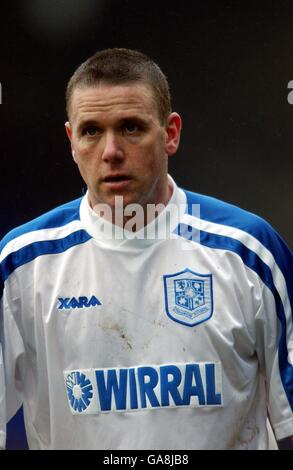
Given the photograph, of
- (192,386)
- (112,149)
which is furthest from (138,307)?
(112,149)

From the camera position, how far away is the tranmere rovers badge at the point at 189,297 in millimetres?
3361

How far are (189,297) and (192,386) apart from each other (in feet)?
0.96

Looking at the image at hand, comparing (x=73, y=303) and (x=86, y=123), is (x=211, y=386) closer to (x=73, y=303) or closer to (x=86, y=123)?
(x=73, y=303)

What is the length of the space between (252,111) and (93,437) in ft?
7.91

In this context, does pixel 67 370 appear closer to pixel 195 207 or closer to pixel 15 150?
pixel 195 207

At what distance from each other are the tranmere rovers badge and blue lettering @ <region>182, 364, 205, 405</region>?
0.48 feet

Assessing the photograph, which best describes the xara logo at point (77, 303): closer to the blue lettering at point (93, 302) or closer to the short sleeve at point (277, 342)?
the blue lettering at point (93, 302)

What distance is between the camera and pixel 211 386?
10.8 feet

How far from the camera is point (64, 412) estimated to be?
11.1 feet

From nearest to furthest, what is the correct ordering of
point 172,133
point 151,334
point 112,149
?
point 112,149 < point 151,334 < point 172,133

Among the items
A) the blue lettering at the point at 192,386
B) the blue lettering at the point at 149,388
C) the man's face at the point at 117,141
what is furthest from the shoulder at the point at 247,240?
the blue lettering at the point at 149,388

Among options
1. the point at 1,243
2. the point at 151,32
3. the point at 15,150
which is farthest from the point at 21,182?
the point at 1,243

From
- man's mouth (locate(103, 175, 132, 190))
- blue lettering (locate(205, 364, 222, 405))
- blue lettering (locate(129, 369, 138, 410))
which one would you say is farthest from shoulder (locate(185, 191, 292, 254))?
blue lettering (locate(129, 369, 138, 410))

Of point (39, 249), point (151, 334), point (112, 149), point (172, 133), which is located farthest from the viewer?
point (172, 133)
